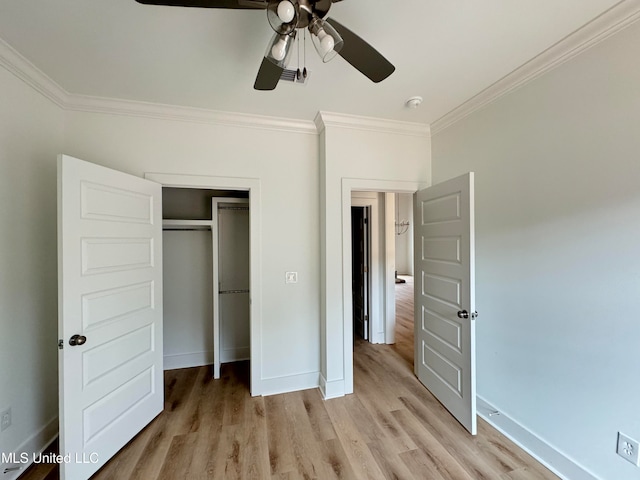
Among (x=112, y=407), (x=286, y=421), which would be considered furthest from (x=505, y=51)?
(x=112, y=407)

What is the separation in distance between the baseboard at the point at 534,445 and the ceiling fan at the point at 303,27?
2.48m

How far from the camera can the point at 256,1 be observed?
3.25 feet

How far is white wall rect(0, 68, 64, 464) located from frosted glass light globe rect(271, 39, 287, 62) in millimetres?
1776

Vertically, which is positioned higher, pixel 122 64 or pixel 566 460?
pixel 122 64

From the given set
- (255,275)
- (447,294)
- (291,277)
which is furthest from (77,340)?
(447,294)

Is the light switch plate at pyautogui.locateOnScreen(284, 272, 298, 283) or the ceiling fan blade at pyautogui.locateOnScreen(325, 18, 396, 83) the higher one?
the ceiling fan blade at pyautogui.locateOnScreen(325, 18, 396, 83)

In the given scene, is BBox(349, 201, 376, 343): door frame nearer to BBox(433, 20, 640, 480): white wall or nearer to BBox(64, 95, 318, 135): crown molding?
BBox(64, 95, 318, 135): crown molding

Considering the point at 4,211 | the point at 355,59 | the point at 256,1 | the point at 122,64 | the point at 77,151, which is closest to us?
the point at 256,1

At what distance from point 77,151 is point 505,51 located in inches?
126

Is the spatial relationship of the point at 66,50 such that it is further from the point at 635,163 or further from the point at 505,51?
the point at 635,163

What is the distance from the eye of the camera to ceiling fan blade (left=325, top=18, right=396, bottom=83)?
1.13 meters

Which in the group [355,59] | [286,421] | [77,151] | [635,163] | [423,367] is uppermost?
[355,59]

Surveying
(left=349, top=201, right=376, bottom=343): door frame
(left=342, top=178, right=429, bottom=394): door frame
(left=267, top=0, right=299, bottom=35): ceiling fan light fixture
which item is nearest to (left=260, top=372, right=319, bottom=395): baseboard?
(left=342, top=178, right=429, bottom=394): door frame

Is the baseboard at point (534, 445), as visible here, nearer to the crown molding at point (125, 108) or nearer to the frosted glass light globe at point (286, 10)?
the frosted glass light globe at point (286, 10)
